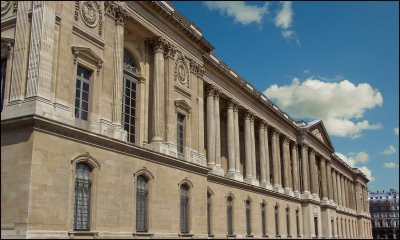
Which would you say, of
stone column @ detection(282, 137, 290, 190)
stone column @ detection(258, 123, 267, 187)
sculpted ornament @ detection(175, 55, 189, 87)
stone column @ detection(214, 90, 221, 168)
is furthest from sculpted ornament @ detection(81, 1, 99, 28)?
stone column @ detection(282, 137, 290, 190)

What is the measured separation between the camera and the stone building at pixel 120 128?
1916cm

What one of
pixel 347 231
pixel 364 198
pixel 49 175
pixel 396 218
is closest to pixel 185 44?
pixel 49 175

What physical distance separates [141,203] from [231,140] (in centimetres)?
1713

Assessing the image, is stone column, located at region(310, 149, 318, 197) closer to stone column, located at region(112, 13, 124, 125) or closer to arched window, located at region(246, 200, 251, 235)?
arched window, located at region(246, 200, 251, 235)

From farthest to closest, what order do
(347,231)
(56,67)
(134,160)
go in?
(347,231) < (134,160) < (56,67)

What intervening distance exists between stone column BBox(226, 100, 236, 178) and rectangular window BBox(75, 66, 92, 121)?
19.4 metres

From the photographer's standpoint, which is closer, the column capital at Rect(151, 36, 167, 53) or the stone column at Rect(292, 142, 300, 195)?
the column capital at Rect(151, 36, 167, 53)

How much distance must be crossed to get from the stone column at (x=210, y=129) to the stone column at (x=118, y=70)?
1355 cm

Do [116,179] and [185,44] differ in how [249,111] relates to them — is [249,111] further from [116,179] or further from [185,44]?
[116,179]

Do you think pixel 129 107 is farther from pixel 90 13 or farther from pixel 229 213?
pixel 229 213

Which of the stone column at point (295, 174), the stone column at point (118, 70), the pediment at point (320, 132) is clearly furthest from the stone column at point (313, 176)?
the stone column at point (118, 70)

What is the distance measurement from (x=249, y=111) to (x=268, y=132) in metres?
7.11

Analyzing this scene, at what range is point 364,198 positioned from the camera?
10600 centimetres

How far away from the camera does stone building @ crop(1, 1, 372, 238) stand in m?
19.2
